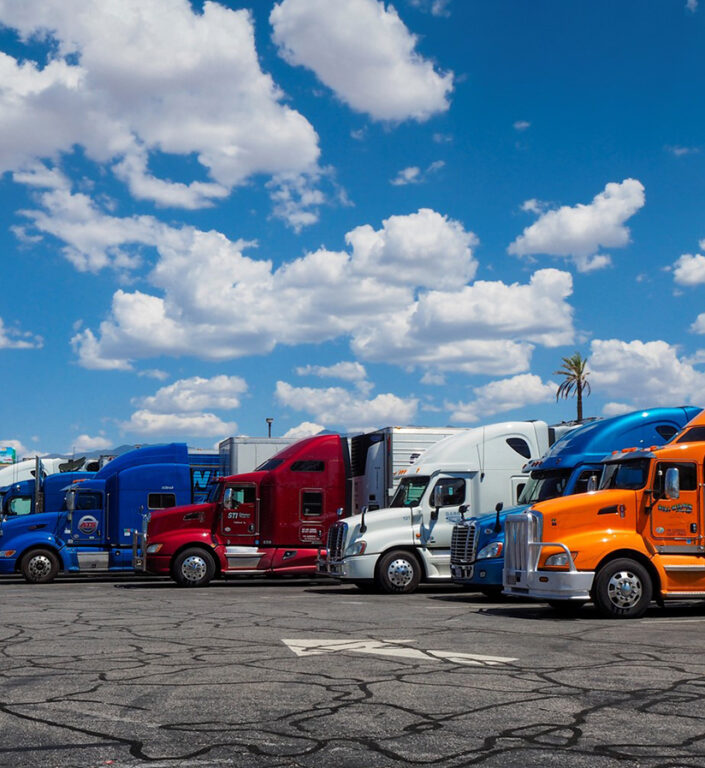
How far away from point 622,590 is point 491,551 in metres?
3.87

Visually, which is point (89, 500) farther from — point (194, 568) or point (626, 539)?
point (626, 539)

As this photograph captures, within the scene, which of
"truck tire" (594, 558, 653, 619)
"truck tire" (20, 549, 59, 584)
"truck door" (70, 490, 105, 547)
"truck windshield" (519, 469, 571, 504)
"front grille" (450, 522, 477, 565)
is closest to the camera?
"truck tire" (594, 558, 653, 619)

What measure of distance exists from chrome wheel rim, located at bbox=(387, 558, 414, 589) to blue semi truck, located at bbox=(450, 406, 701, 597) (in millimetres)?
1570

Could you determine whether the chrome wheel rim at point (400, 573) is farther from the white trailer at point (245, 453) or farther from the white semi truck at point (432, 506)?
the white trailer at point (245, 453)

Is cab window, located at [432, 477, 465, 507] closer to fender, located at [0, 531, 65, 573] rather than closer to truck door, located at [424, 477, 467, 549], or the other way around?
truck door, located at [424, 477, 467, 549]

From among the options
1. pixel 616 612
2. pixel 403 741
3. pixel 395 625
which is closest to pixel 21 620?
pixel 395 625

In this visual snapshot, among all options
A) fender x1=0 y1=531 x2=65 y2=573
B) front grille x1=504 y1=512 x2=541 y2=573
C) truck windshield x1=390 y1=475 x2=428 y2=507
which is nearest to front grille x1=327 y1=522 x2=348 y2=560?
truck windshield x1=390 y1=475 x2=428 y2=507

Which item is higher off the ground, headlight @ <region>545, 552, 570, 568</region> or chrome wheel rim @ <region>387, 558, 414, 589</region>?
headlight @ <region>545, 552, 570, 568</region>

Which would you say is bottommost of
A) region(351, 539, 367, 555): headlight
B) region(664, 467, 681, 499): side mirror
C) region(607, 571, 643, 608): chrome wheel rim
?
region(607, 571, 643, 608): chrome wheel rim

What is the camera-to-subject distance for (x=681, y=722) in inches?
262

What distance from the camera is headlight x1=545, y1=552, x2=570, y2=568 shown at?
14.1 m

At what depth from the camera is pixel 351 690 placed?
791 centimetres

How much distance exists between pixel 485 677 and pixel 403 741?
8.40 feet

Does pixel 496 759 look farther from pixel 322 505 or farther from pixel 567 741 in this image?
pixel 322 505
